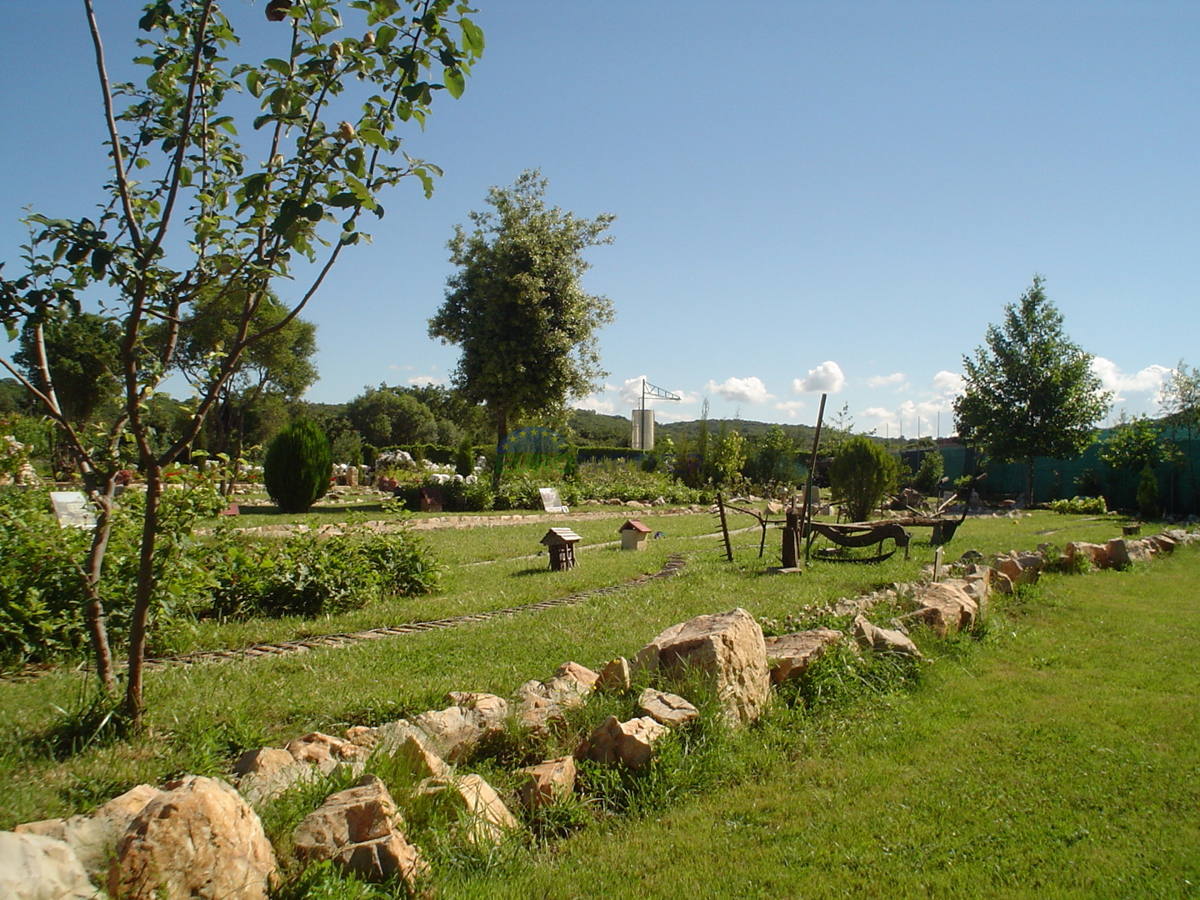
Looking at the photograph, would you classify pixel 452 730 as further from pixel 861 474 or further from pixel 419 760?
pixel 861 474

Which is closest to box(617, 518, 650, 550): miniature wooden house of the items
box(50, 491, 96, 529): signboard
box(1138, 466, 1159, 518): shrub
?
box(50, 491, 96, 529): signboard

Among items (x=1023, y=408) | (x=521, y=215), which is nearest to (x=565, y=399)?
(x=521, y=215)

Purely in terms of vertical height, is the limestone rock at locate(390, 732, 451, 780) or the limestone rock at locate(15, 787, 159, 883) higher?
the limestone rock at locate(15, 787, 159, 883)

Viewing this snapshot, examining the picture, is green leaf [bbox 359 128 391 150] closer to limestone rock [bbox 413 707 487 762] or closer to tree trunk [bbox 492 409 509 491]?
limestone rock [bbox 413 707 487 762]

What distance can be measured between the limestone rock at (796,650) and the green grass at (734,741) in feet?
0.87

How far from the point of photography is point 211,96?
9.34 ft

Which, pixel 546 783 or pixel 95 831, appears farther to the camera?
pixel 546 783

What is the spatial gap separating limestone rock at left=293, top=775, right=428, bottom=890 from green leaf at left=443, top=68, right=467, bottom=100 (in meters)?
2.27

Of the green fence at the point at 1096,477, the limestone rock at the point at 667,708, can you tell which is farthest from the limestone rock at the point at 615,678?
the green fence at the point at 1096,477

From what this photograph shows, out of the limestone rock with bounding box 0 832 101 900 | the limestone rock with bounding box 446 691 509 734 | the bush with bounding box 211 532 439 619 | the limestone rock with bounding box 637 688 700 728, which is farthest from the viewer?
the bush with bounding box 211 532 439 619

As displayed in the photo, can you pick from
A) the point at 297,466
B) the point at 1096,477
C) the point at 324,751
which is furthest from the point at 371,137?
the point at 1096,477

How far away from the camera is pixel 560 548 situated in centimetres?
885

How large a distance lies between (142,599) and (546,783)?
1.68 meters

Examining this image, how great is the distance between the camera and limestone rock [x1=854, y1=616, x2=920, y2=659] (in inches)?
183
